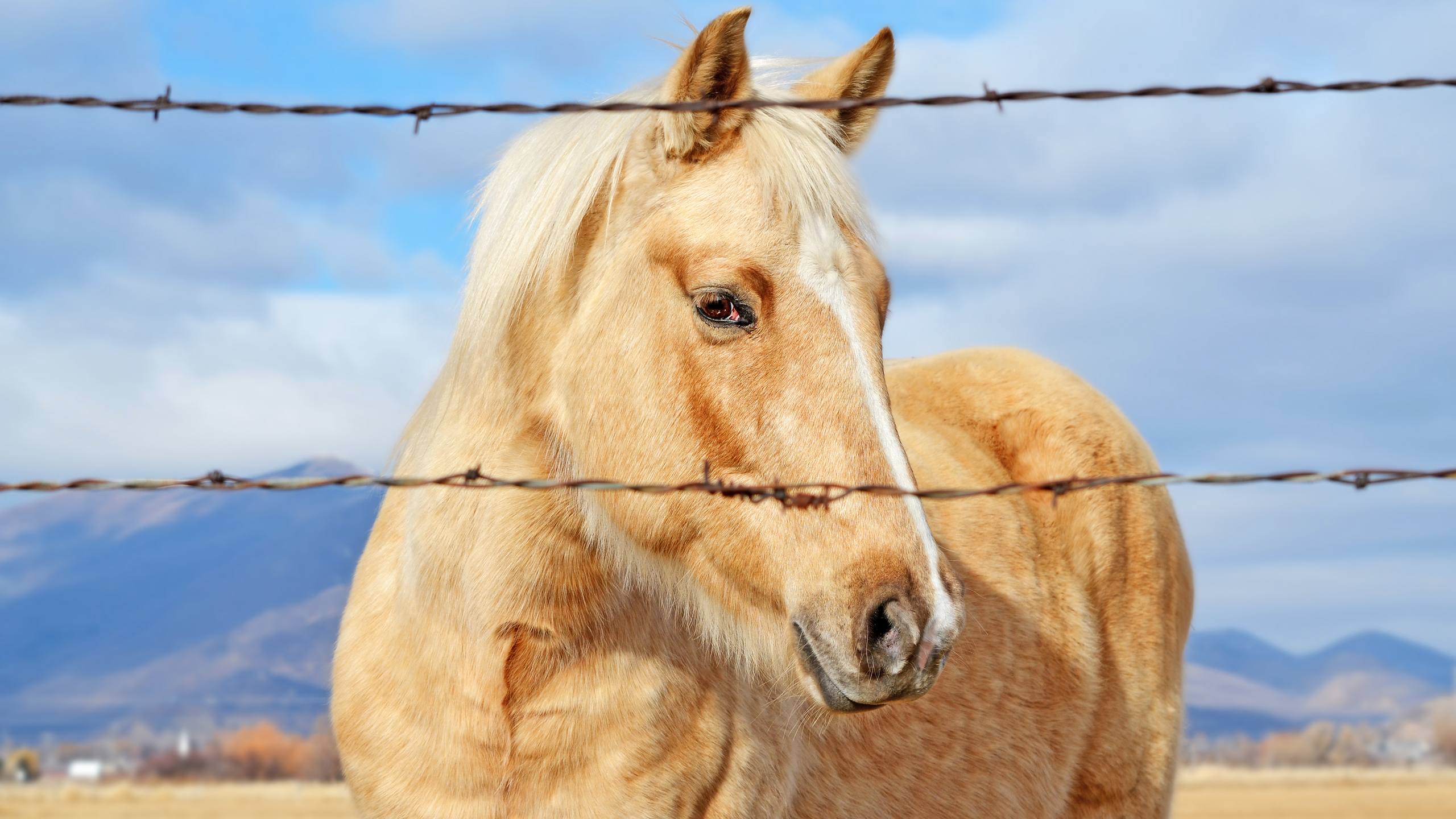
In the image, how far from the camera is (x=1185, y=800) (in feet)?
137

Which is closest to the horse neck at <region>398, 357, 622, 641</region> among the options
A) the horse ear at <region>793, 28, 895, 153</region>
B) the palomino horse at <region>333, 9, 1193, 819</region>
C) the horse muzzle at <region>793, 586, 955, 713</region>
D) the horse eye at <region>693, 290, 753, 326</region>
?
the palomino horse at <region>333, 9, 1193, 819</region>

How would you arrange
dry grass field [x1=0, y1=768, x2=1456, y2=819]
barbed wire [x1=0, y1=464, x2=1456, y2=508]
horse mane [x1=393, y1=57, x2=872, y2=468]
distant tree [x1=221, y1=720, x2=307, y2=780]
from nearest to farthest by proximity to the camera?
barbed wire [x1=0, y1=464, x2=1456, y2=508] → horse mane [x1=393, y1=57, x2=872, y2=468] → dry grass field [x1=0, y1=768, x2=1456, y2=819] → distant tree [x1=221, y1=720, x2=307, y2=780]

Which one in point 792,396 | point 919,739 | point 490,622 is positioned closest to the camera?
point 792,396

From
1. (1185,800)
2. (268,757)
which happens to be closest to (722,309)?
(1185,800)

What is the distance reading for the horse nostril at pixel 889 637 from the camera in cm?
270

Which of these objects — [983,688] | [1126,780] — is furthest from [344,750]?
[1126,780]

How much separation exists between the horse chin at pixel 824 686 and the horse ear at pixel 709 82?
1371mm

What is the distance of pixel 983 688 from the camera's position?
15.4 ft

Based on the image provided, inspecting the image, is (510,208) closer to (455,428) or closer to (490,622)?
(455,428)

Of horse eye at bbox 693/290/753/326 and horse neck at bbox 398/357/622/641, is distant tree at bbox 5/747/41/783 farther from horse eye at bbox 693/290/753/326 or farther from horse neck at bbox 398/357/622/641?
horse eye at bbox 693/290/753/326

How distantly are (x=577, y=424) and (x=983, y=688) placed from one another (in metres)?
2.26

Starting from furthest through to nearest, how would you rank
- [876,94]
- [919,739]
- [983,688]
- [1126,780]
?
[1126,780] → [983,688] → [919,739] → [876,94]

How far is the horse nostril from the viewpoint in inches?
106

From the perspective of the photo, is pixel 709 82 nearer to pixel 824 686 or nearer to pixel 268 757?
pixel 824 686
